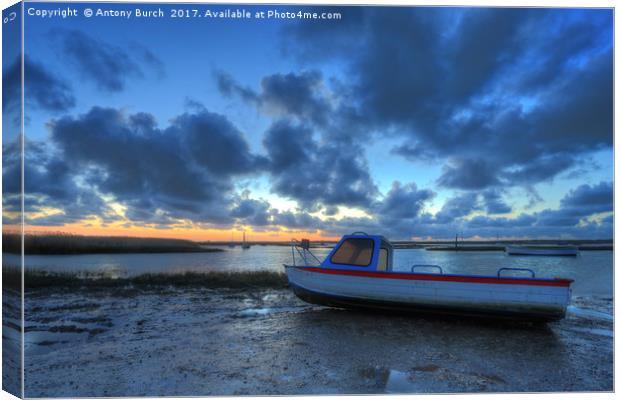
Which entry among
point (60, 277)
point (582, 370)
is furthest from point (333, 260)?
point (60, 277)

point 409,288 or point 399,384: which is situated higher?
point 409,288

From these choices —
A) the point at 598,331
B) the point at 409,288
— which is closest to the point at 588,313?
the point at 598,331

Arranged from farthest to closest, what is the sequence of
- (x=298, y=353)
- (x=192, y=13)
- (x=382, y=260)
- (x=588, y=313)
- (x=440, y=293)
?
(x=588, y=313) → (x=382, y=260) → (x=440, y=293) → (x=298, y=353) → (x=192, y=13)

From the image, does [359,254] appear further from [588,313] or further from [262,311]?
[588,313]

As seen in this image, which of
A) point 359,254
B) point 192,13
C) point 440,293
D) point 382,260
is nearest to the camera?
point 192,13

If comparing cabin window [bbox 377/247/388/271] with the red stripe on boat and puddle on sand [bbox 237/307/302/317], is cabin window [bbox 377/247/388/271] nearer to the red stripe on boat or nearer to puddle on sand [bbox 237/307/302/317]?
the red stripe on boat

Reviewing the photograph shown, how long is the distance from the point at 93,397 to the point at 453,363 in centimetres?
640

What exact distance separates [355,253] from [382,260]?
105 centimetres

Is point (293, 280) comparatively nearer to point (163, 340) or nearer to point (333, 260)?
point (333, 260)

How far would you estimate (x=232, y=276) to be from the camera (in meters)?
22.0

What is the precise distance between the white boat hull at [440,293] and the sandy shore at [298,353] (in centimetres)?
56

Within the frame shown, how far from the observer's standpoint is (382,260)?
12289 millimetres

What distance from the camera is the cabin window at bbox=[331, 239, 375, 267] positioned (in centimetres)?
1162

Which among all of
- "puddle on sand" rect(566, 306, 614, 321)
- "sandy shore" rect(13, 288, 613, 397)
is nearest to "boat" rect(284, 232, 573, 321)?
"sandy shore" rect(13, 288, 613, 397)
